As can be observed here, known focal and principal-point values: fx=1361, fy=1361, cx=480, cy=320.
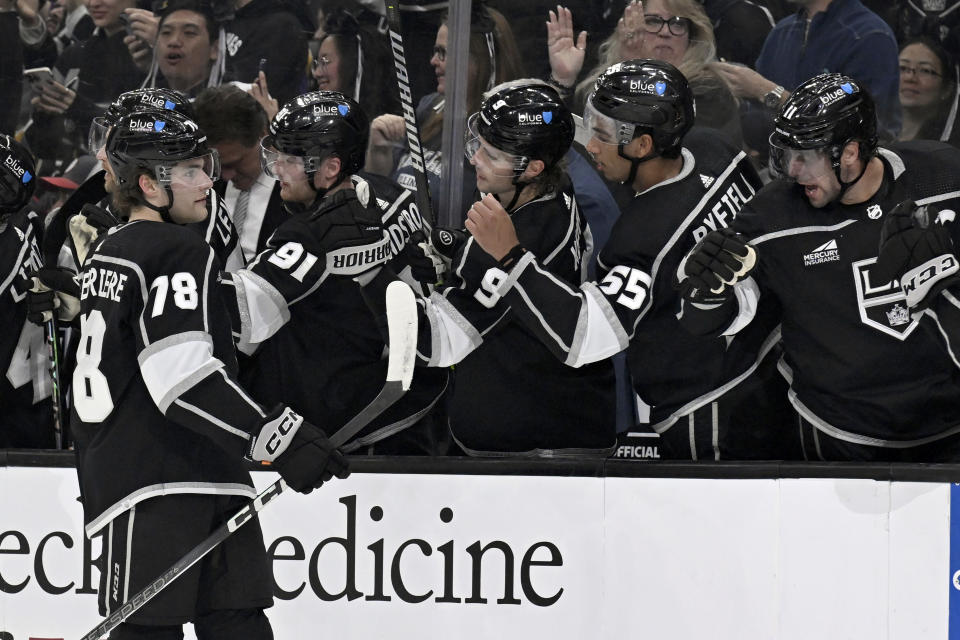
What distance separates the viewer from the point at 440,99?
434 cm

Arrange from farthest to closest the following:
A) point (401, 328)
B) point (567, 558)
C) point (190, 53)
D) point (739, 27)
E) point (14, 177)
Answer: point (190, 53) → point (739, 27) → point (14, 177) → point (567, 558) → point (401, 328)

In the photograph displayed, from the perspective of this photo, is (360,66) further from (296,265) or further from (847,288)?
(847,288)

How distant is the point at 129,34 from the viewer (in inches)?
182

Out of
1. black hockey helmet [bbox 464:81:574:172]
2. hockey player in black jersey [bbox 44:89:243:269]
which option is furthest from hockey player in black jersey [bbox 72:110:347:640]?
black hockey helmet [bbox 464:81:574:172]

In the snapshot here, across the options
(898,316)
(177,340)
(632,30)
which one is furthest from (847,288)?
(177,340)

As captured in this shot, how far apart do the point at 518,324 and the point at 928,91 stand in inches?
56.9

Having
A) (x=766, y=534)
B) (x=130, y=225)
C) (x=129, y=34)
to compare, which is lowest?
(x=766, y=534)

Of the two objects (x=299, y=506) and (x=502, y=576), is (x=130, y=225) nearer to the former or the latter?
(x=299, y=506)

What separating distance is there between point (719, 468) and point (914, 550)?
491mm

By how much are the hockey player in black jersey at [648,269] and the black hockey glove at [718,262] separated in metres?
0.22

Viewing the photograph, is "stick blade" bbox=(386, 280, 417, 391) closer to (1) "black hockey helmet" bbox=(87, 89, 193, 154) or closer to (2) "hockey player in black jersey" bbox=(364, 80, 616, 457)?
(2) "hockey player in black jersey" bbox=(364, 80, 616, 457)

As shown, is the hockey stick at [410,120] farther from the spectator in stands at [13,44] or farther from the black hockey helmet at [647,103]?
the spectator in stands at [13,44]

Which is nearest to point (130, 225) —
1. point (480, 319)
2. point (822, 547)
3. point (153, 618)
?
point (153, 618)

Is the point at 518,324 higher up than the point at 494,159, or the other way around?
the point at 494,159
